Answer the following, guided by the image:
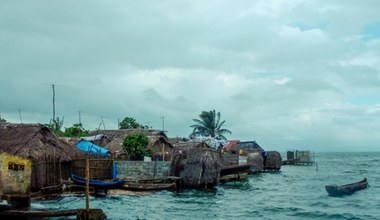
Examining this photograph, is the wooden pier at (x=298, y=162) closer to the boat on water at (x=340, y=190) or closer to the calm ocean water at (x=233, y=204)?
the calm ocean water at (x=233, y=204)

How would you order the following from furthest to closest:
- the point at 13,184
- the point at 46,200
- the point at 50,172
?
1. the point at 50,172
2. the point at 46,200
3. the point at 13,184

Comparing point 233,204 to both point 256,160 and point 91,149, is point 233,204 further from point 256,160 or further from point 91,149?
point 256,160

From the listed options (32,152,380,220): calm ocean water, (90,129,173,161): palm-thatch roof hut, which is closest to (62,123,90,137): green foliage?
(90,129,173,161): palm-thatch roof hut

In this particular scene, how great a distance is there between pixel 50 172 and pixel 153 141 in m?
21.9

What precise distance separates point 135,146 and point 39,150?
57.9 ft

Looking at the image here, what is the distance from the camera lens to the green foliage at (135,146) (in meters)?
45.3

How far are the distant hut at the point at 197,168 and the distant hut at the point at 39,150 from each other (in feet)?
27.7

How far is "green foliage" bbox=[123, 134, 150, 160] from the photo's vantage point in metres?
45.3

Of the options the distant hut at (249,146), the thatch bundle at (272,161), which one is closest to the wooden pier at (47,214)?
the thatch bundle at (272,161)

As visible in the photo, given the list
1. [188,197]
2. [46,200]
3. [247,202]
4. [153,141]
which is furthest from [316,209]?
[153,141]

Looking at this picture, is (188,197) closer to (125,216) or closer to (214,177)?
(214,177)

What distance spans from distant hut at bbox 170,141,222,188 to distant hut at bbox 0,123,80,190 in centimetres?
844

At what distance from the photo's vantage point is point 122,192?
101 ft

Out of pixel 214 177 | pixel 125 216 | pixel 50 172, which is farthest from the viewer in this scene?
pixel 214 177
